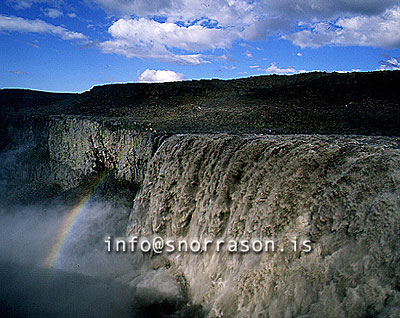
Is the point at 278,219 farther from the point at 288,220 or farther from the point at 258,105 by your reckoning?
the point at 258,105

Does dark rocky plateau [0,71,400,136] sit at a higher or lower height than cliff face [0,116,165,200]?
higher

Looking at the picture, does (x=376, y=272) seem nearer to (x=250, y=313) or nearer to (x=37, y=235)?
(x=250, y=313)

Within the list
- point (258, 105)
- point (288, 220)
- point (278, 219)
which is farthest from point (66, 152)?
point (288, 220)

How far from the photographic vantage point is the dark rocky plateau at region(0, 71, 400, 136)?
35.2 feet

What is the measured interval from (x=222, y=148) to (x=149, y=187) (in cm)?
233

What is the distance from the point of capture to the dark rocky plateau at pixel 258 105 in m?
10.7

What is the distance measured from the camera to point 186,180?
7.27 m

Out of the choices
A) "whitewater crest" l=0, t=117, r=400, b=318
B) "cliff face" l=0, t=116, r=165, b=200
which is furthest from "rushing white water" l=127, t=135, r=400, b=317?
"cliff face" l=0, t=116, r=165, b=200

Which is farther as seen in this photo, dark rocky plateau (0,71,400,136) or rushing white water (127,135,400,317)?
dark rocky plateau (0,71,400,136)

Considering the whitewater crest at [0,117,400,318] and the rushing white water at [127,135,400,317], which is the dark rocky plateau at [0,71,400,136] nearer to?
the whitewater crest at [0,117,400,318]

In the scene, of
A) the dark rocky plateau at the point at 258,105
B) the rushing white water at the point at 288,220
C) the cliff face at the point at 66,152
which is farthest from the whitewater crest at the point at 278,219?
the dark rocky plateau at the point at 258,105

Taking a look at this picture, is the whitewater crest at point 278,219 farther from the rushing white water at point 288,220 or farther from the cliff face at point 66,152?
the cliff face at point 66,152

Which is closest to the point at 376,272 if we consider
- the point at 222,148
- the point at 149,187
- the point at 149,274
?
the point at 222,148

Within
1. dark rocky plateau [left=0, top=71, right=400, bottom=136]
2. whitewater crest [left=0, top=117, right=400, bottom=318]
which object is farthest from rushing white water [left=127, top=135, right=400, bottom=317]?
dark rocky plateau [left=0, top=71, right=400, bottom=136]
